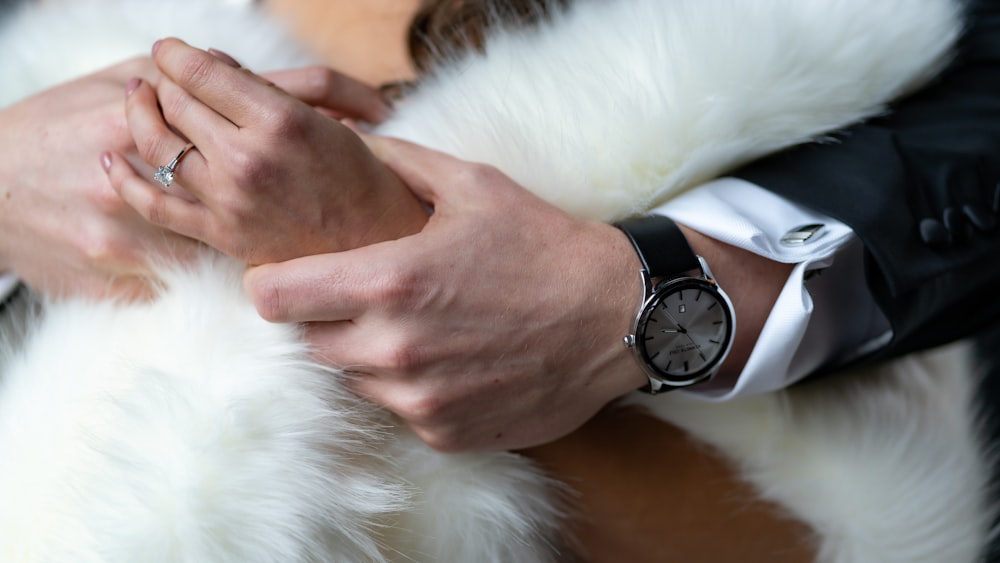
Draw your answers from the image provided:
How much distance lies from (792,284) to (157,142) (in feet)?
1.84

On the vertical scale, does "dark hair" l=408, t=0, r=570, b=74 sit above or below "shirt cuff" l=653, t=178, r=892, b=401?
above

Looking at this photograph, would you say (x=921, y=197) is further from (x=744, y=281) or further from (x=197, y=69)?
(x=197, y=69)

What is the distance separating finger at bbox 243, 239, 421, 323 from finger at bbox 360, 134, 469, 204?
0.09 meters

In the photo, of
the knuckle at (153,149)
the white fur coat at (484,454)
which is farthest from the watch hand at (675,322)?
the knuckle at (153,149)

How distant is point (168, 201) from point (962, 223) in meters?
0.75

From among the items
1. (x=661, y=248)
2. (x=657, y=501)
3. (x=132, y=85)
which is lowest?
(x=657, y=501)

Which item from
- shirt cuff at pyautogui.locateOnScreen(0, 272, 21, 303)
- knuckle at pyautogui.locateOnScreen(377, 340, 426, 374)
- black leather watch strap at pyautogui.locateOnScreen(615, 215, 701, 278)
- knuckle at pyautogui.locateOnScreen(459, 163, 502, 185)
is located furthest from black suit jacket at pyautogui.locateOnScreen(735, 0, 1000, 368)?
shirt cuff at pyautogui.locateOnScreen(0, 272, 21, 303)

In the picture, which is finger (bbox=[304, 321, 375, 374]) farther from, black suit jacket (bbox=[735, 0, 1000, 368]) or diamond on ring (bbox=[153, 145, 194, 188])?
black suit jacket (bbox=[735, 0, 1000, 368])

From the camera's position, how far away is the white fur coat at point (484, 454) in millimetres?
586

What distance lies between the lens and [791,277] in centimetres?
73

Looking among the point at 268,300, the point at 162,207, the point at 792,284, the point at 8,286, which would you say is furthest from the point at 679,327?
the point at 8,286

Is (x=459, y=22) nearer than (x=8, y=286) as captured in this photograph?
No

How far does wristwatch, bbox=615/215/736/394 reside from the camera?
2.29 ft

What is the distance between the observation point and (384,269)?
24.6 inches
